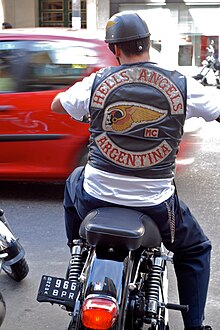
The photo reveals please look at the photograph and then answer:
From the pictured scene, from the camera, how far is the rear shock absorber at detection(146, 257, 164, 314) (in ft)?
9.34

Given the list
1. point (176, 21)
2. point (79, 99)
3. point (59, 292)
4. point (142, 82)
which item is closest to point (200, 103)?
point (142, 82)

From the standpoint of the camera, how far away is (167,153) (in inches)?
117

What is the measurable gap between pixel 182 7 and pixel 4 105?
16.7 m

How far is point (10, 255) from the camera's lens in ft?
14.4

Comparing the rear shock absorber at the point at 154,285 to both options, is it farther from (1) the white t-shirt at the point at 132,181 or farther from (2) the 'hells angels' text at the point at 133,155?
(2) the 'hells angels' text at the point at 133,155

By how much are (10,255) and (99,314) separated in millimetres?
2009

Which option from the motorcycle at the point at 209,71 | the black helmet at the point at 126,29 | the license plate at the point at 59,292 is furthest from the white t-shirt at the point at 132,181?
the motorcycle at the point at 209,71

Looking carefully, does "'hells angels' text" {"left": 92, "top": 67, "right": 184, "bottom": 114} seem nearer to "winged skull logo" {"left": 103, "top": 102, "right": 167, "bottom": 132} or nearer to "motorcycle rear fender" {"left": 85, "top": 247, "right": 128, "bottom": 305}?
"winged skull logo" {"left": 103, "top": 102, "right": 167, "bottom": 132}

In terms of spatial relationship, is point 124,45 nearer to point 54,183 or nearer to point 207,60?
point 54,183

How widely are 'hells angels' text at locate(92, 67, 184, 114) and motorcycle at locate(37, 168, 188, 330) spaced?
1.64 ft

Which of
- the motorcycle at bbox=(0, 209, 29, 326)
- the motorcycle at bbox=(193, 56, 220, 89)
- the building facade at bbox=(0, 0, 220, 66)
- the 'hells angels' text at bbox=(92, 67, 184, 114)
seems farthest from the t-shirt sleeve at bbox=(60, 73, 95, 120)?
the building facade at bbox=(0, 0, 220, 66)

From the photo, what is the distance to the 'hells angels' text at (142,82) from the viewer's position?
9.50 feet

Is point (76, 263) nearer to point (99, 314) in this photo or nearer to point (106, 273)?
point (106, 273)

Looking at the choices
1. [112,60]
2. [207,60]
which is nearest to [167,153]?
[112,60]
